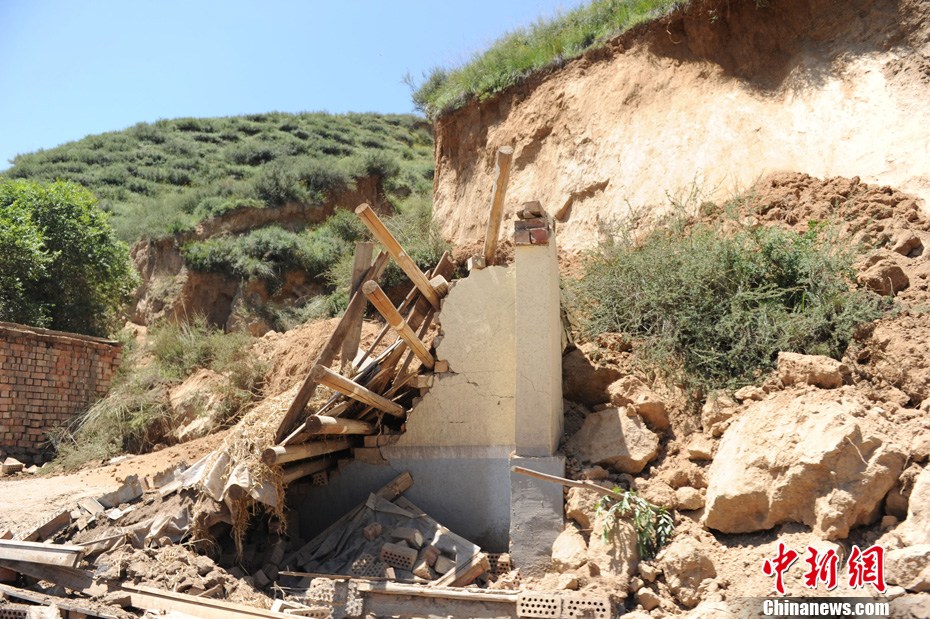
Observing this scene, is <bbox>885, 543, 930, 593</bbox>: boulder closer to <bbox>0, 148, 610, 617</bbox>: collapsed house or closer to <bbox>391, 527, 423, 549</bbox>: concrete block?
<bbox>0, 148, 610, 617</bbox>: collapsed house

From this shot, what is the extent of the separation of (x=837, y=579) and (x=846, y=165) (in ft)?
20.7

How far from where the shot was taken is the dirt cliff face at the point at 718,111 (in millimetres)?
10094

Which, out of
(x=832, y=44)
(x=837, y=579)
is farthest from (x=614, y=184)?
(x=837, y=579)

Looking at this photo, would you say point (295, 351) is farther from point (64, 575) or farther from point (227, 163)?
point (227, 163)

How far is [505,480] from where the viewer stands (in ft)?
24.1

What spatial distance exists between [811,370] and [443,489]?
3.45 m

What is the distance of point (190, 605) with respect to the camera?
6.34 m

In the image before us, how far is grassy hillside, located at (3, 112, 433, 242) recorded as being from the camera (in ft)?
70.9

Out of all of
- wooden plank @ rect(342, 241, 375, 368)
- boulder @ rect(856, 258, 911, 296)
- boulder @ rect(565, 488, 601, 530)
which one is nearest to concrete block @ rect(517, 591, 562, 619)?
boulder @ rect(565, 488, 601, 530)

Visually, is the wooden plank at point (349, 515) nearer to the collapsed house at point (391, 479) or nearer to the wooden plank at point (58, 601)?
the collapsed house at point (391, 479)

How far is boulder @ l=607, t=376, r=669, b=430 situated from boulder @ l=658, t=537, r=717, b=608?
1540mm

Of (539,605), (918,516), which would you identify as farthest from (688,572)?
(918,516)

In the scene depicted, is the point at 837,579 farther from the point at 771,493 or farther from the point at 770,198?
the point at 770,198

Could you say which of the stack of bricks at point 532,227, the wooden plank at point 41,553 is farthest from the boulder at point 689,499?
the wooden plank at point 41,553
